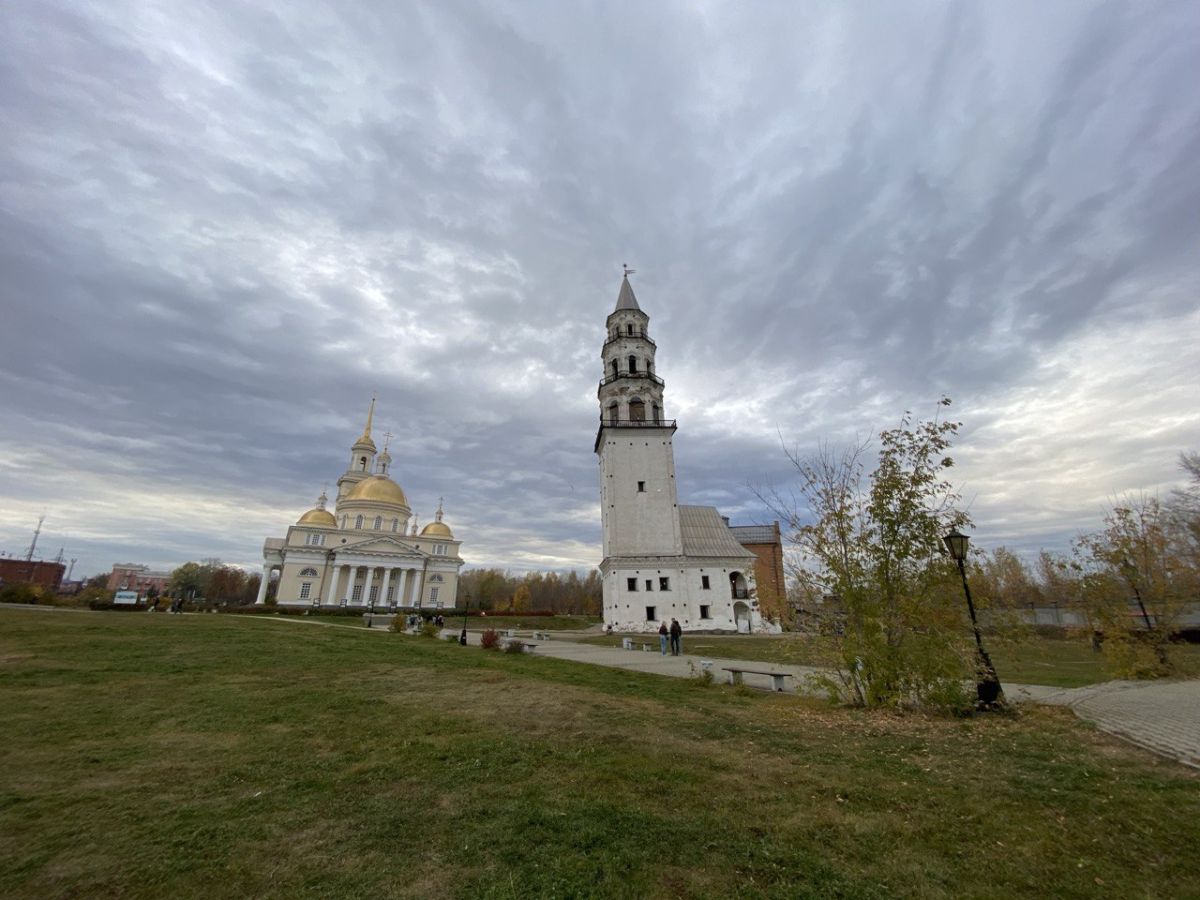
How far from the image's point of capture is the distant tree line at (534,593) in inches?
3863

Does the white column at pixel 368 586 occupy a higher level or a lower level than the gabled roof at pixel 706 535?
lower

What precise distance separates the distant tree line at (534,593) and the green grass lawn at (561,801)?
3285 inches

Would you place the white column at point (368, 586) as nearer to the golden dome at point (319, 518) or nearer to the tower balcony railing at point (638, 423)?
the golden dome at point (319, 518)

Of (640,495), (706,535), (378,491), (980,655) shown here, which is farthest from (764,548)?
(378,491)

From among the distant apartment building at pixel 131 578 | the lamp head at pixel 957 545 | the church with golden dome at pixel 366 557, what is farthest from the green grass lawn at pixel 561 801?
the distant apartment building at pixel 131 578

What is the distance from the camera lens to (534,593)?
4688 inches

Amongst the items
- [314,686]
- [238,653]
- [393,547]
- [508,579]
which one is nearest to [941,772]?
[314,686]

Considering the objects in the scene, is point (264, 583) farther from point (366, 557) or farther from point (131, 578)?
point (131, 578)

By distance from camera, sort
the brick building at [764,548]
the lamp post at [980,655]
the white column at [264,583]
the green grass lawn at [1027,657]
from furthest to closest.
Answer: the white column at [264,583], the brick building at [764,548], the green grass lawn at [1027,657], the lamp post at [980,655]

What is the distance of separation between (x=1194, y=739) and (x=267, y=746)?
13648 millimetres

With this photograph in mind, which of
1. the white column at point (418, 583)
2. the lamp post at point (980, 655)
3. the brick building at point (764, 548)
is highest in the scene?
the brick building at point (764, 548)

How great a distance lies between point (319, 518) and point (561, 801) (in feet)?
235

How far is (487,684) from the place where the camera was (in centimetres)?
1249

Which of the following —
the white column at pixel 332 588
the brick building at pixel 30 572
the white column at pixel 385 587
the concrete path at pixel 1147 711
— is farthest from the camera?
the brick building at pixel 30 572
